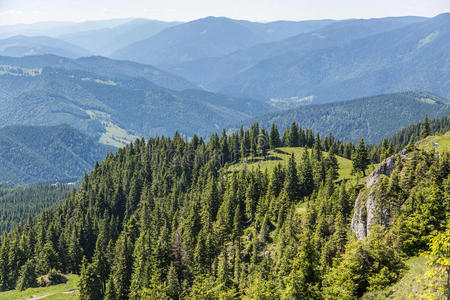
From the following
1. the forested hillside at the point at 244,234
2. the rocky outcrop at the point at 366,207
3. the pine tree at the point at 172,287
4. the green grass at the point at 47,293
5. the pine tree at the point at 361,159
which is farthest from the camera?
the pine tree at the point at 361,159

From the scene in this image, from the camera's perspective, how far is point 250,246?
103 metres

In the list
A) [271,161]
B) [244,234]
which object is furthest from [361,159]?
[271,161]

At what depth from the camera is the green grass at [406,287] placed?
4584cm

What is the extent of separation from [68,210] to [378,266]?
163 meters

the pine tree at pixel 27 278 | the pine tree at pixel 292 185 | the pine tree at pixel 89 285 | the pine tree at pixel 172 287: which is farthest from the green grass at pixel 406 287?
the pine tree at pixel 27 278

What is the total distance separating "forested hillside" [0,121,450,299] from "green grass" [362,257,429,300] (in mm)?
1313

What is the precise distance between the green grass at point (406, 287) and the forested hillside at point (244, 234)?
1313 mm

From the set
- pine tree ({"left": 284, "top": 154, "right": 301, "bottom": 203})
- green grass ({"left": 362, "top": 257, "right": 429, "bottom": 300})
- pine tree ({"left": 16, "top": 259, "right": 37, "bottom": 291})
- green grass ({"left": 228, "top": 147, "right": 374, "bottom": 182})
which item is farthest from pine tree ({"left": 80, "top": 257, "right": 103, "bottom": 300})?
green grass ({"left": 228, "top": 147, "right": 374, "bottom": 182})

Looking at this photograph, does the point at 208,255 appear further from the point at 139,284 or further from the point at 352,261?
the point at 352,261

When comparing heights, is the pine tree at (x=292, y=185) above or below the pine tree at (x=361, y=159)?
below

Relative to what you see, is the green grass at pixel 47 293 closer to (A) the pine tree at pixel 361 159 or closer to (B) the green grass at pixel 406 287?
(B) the green grass at pixel 406 287

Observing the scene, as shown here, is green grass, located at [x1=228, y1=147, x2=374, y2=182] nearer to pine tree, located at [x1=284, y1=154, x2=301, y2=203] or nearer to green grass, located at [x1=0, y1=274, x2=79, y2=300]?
pine tree, located at [x1=284, y1=154, x2=301, y2=203]

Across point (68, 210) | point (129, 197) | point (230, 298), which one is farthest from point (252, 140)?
point (230, 298)

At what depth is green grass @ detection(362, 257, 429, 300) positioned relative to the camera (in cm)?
4584
